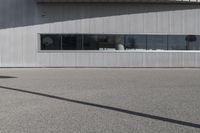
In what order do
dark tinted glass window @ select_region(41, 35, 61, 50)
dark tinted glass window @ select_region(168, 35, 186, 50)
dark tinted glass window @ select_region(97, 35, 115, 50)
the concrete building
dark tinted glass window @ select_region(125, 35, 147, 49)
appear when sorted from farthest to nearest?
dark tinted glass window @ select_region(168, 35, 186, 50) < dark tinted glass window @ select_region(125, 35, 147, 49) < dark tinted glass window @ select_region(97, 35, 115, 50) < dark tinted glass window @ select_region(41, 35, 61, 50) < the concrete building

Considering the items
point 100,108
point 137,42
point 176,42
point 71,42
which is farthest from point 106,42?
point 100,108

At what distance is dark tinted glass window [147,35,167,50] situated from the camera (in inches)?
1203

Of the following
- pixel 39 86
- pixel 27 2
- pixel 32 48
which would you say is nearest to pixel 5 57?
pixel 32 48

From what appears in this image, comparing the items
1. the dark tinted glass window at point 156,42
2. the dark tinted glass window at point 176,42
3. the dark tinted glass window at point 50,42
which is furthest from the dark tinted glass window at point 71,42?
the dark tinted glass window at point 176,42

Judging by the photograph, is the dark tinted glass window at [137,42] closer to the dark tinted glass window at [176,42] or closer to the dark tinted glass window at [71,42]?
the dark tinted glass window at [176,42]

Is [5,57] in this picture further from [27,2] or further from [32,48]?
[27,2]

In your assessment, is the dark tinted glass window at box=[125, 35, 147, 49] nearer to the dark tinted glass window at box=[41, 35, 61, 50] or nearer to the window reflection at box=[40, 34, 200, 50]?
the window reflection at box=[40, 34, 200, 50]

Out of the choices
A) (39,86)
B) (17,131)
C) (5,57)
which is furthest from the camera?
(5,57)

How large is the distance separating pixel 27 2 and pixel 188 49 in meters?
10.5

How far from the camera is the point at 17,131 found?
8836 millimetres

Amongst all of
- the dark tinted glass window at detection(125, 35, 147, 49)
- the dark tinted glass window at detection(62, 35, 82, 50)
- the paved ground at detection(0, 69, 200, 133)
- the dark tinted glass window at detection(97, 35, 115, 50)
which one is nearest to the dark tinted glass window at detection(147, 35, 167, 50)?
the dark tinted glass window at detection(125, 35, 147, 49)

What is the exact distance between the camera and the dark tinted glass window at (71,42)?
99.1 feet

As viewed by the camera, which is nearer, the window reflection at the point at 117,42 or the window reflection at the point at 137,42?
the window reflection at the point at 117,42

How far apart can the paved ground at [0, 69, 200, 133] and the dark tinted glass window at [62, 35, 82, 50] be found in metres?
12.3
